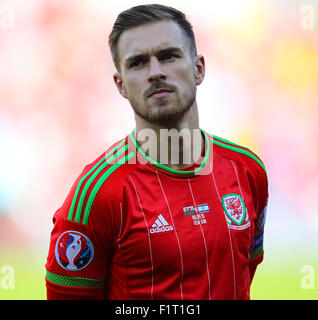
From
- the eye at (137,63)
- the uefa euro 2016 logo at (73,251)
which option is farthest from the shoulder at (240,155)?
the uefa euro 2016 logo at (73,251)

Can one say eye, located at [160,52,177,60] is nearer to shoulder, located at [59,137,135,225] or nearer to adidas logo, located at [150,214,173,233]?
shoulder, located at [59,137,135,225]

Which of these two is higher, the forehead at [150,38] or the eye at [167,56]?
the forehead at [150,38]

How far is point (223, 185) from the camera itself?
2270 mm

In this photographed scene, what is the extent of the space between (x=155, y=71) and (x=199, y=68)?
37 centimetres

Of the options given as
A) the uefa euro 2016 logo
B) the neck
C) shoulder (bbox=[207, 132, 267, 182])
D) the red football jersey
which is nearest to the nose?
the neck

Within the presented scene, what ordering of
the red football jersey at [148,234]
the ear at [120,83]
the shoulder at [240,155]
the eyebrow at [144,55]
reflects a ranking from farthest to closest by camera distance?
the shoulder at [240,155]
the ear at [120,83]
the eyebrow at [144,55]
the red football jersey at [148,234]

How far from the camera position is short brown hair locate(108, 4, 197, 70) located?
7.30ft

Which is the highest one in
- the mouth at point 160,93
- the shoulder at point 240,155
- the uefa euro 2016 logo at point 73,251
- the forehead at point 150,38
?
the forehead at point 150,38

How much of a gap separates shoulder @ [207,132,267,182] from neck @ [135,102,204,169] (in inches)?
7.9

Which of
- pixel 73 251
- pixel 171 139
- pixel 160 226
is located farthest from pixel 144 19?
pixel 73 251

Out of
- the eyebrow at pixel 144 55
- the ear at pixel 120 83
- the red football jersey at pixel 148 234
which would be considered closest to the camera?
the red football jersey at pixel 148 234

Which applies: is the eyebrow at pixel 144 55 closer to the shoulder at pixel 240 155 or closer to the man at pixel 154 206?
the man at pixel 154 206

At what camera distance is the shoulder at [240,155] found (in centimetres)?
241
